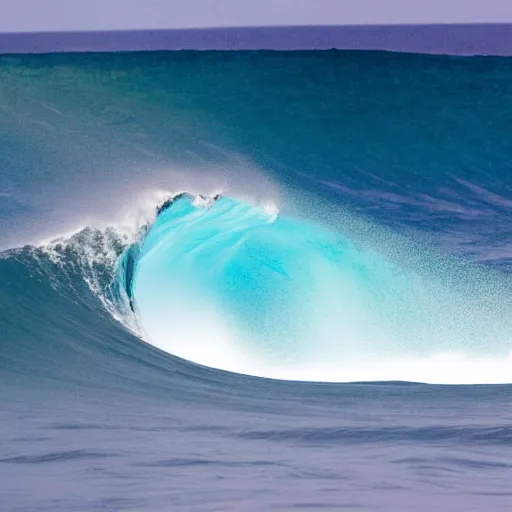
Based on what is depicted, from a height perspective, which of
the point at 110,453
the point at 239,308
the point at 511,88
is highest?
the point at 511,88

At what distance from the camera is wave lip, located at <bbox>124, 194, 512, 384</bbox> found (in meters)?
3.16

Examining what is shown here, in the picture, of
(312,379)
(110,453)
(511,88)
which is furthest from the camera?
(511,88)

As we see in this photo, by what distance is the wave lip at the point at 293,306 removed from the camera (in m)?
3.16

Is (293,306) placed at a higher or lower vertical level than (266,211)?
lower

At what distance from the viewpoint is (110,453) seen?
178 centimetres

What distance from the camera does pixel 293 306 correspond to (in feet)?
11.1

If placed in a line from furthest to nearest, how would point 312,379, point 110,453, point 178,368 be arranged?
point 312,379 < point 178,368 < point 110,453

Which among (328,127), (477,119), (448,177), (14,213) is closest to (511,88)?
(477,119)

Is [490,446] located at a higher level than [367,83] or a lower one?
lower

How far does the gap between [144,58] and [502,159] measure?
5.28ft

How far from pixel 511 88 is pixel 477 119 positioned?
0.20 metres

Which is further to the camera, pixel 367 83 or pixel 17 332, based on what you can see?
pixel 367 83

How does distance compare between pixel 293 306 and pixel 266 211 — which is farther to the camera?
pixel 266 211

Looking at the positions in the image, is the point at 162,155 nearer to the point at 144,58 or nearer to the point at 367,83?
the point at 144,58
